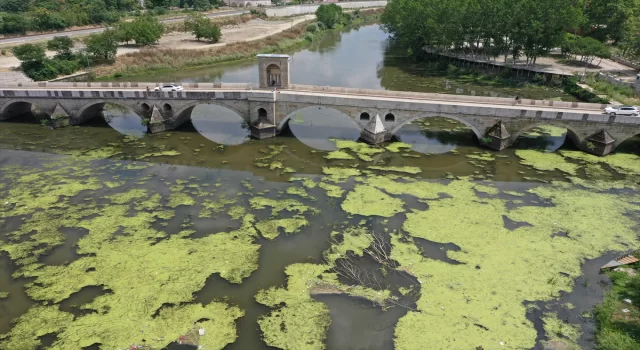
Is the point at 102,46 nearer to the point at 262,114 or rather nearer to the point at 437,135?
the point at 262,114

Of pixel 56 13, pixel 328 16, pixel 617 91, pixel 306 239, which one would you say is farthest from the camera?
pixel 328 16

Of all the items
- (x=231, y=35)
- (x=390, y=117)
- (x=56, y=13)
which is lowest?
(x=390, y=117)

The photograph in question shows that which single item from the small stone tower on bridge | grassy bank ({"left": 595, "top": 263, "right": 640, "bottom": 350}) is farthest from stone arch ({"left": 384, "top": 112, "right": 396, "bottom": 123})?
grassy bank ({"left": 595, "top": 263, "right": 640, "bottom": 350})

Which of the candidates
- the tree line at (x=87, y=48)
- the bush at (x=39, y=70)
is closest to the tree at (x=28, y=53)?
the tree line at (x=87, y=48)

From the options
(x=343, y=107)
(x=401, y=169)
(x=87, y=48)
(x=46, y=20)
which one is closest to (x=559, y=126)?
(x=401, y=169)

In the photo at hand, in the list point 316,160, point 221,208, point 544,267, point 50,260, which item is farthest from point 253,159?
point 544,267

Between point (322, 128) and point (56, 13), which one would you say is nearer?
point (322, 128)

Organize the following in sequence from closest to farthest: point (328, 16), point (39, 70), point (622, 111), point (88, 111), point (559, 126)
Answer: point (622, 111)
point (559, 126)
point (88, 111)
point (39, 70)
point (328, 16)
